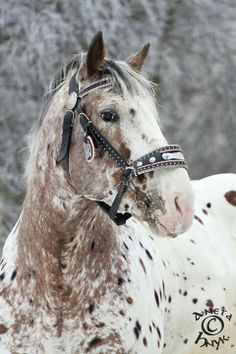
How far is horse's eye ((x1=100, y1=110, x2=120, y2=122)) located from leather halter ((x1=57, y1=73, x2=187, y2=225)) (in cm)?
6

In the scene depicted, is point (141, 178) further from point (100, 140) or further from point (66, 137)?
point (66, 137)

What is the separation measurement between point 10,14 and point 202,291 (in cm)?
486

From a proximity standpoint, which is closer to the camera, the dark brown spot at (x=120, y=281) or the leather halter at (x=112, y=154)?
the leather halter at (x=112, y=154)

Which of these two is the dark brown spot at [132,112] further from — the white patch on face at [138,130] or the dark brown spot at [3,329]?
the dark brown spot at [3,329]

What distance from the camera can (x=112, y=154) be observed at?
10.8 feet

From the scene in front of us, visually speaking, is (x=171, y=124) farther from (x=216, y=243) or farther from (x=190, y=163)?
(x=216, y=243)

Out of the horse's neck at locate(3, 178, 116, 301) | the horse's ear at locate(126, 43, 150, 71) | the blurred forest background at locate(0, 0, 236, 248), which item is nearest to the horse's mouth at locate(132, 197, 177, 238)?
the horse's neck at locate(3, 178, 116, 301)

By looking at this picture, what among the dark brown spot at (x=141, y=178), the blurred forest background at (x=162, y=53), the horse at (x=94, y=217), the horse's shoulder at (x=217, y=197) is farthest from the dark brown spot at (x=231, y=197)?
the blurred forest background at (x=162, y=53)

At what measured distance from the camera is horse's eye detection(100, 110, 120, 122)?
331cm

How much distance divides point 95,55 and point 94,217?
0.66 meters

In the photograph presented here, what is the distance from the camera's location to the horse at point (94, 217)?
328 cm

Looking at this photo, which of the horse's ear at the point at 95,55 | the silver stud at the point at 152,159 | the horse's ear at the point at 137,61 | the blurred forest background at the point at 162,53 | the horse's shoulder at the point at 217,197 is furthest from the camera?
the blurred forest background at the point at 162,53

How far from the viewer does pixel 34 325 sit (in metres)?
3.50

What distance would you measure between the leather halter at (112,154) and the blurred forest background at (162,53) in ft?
15.4
